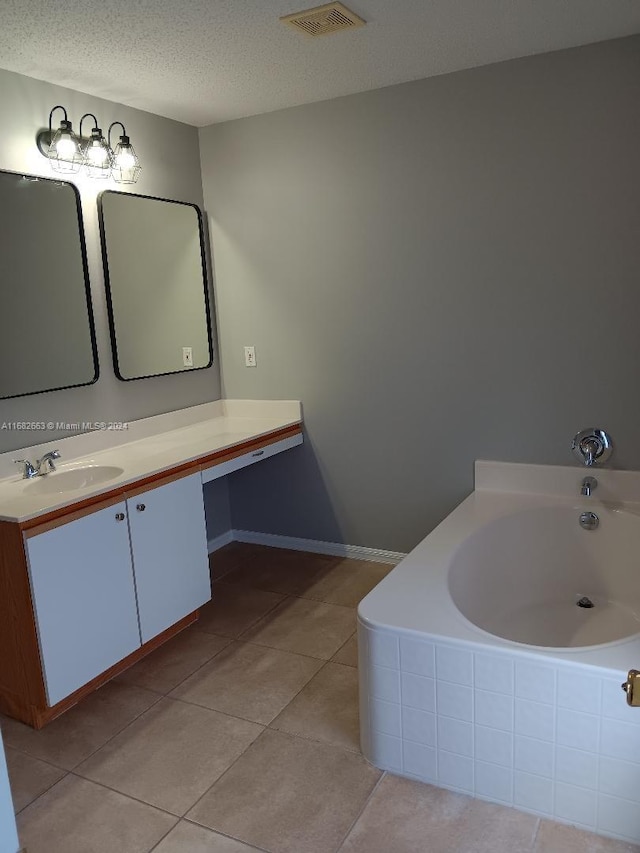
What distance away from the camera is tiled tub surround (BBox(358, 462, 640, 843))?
67.5 inches

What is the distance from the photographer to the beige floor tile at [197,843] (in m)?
1.76

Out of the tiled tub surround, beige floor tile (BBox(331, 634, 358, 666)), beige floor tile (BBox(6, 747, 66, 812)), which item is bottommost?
beige floor tile (BBox(6, 747, 66, 812))

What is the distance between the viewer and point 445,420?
3217mm

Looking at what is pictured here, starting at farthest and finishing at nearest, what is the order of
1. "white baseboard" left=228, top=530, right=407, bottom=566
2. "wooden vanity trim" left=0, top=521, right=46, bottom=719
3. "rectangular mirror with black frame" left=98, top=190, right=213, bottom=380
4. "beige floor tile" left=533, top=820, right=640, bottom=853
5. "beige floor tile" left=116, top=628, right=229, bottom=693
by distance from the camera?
"white baseboard" left=228, top=530, right=407, bottom=566 < "rectangular mirror with black frame" left=98, top=190, right=213, bottom=380 < "beige floor tile" left=116, top=628, right=229, bottom=693 < "wooden vanity trim" left=0, top=521, right=46, bottom=719 < "beige floor tile" left=533, top=820, right=640, bottom=853

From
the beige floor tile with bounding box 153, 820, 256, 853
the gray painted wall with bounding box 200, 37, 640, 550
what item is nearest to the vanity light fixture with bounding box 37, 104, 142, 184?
the gray painted wall with bounding box 200, 37, 640, 550

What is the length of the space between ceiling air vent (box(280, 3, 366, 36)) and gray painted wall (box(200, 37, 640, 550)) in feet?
2.63

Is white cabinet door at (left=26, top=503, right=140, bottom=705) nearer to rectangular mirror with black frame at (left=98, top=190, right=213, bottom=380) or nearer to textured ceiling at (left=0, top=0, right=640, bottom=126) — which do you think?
rectangular mirror with black frame at (left=98, top=190, right=213, bottom=380)

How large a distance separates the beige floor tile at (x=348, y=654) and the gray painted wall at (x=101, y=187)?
56.5 inches

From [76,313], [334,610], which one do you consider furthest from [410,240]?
[334,610]

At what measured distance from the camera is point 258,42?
7.88 feet

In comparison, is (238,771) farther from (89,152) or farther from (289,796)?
(89,152)

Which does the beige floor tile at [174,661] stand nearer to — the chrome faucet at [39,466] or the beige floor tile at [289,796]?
the beige floor tile at [289,796]

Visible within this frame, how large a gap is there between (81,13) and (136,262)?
1216mm

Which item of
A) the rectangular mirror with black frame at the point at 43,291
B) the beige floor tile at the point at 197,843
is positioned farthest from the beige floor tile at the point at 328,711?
the rectangular mirror with black frame at the point at 43,291
